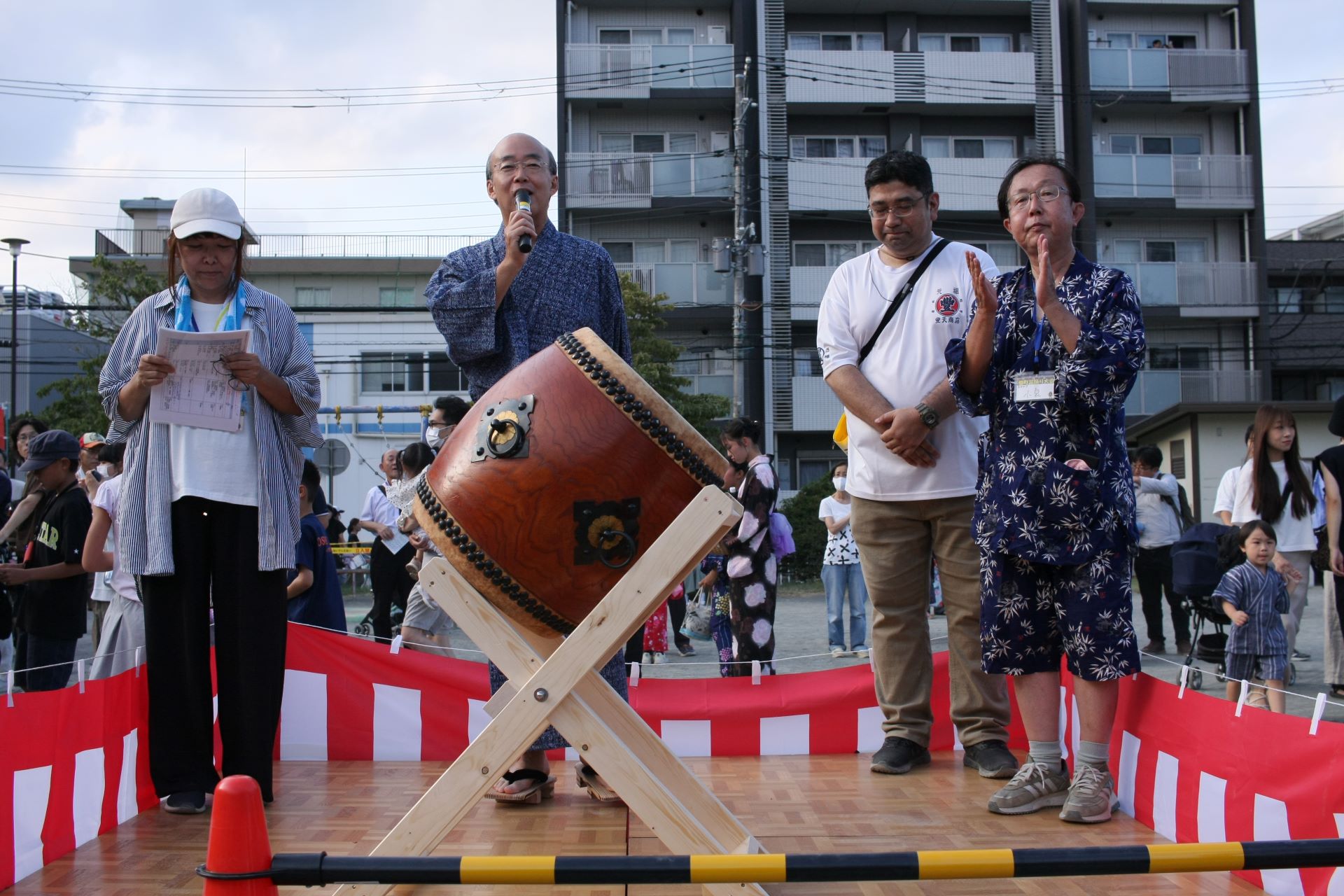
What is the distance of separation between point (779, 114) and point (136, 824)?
76.1 ft

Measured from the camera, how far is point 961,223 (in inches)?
1006

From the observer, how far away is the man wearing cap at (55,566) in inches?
206

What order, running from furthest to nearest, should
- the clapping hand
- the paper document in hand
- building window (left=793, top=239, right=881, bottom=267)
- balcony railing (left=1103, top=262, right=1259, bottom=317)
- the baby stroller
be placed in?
1. building window (left=793, top=239, right=881, bottom=267)
2. balcony railing (left=1103, top=262, right=1259, bottom=317)
3. the baby stroller
4. the paper document in hand
5. the clapping hand

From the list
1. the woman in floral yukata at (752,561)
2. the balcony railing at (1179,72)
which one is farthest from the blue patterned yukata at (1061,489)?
the balcony railing at (1179,72)

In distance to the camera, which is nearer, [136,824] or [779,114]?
[136,824]

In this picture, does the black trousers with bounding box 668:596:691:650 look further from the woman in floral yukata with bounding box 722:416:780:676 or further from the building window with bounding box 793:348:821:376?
the building window with bounding box 793:348:821:376

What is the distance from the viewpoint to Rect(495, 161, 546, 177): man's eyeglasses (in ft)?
10.4

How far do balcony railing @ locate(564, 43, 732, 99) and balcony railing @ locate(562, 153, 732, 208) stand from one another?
4.54 ft

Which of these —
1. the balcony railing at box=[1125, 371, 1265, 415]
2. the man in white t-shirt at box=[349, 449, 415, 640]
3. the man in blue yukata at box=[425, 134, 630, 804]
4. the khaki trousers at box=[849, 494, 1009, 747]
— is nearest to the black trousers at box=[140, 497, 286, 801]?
the man in blue yukata at box=[425, 134, 630, 804]

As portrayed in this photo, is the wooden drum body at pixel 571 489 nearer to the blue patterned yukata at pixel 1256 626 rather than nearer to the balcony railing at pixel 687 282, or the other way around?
the blue patterned yukata at pixel 1256 626

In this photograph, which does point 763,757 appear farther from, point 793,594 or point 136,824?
point 793,594

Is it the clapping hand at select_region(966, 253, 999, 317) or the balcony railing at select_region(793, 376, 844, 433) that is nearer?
the clapping hand at select_region(966, 253, 999, 317)

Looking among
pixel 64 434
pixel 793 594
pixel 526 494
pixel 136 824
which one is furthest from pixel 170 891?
pixel 793 594

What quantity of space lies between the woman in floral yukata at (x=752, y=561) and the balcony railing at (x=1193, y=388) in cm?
2068
